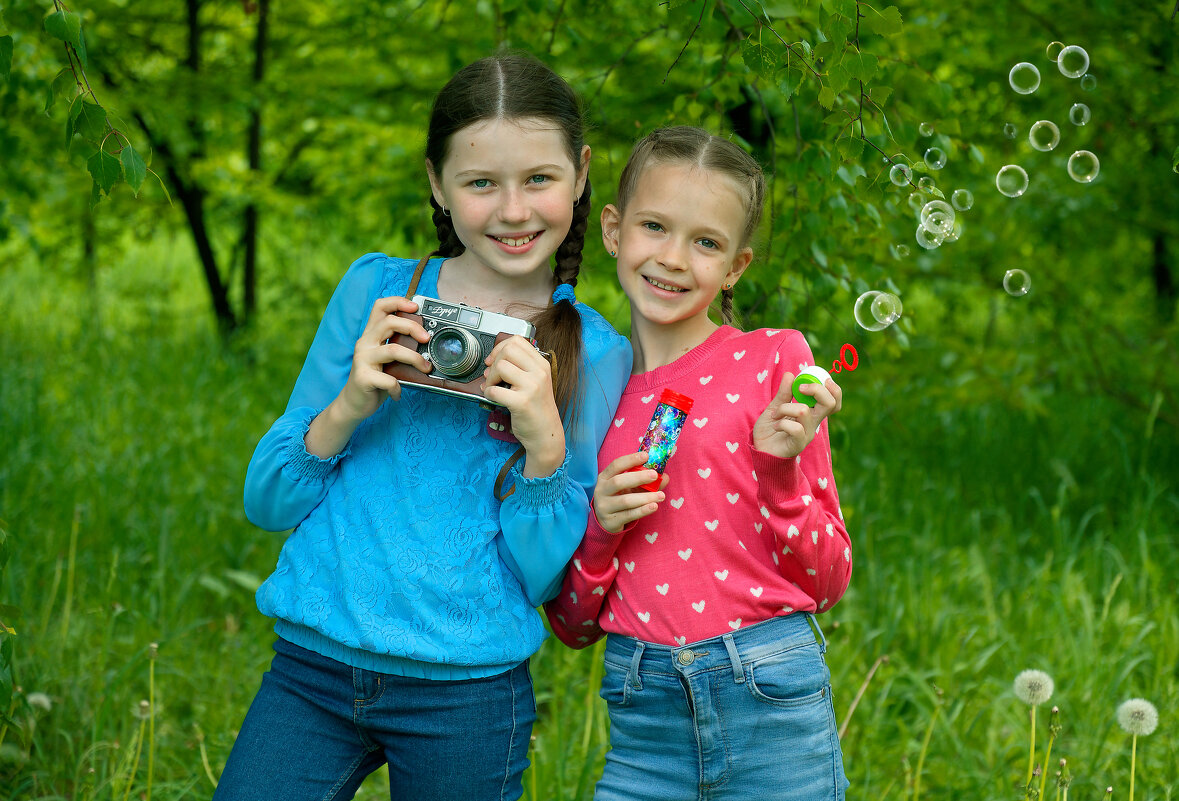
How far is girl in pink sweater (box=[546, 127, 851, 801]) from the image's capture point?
1516mm

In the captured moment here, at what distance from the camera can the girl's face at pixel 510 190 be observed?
1602mm

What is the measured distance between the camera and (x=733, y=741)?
1.51 meters

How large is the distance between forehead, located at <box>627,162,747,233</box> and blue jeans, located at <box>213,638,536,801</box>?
0.79 m

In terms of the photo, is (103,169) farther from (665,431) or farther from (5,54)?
(665,431)

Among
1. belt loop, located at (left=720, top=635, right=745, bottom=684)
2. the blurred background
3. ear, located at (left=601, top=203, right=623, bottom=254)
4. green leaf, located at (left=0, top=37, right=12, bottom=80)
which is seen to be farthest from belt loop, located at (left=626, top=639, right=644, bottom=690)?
green leaf, located at (left=0, top=37, right=12, bottom=80)

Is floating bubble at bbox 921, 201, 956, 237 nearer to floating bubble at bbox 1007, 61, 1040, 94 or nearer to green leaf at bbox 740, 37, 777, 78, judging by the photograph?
green leaf at bbox 740, 37, 777, 78

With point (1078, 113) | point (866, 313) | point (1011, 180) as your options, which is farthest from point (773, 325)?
point (1078, 113)

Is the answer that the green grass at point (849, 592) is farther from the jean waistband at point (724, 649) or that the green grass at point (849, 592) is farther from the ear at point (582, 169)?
the ear at point (582, 169)

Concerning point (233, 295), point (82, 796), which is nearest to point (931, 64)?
point (82, 796)

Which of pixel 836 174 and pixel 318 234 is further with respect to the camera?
pixel 318 234

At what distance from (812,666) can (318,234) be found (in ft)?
22.1

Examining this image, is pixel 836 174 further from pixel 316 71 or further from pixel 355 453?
pixel 316 71

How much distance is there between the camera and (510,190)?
1.60 m

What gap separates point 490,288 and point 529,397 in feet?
1.04
